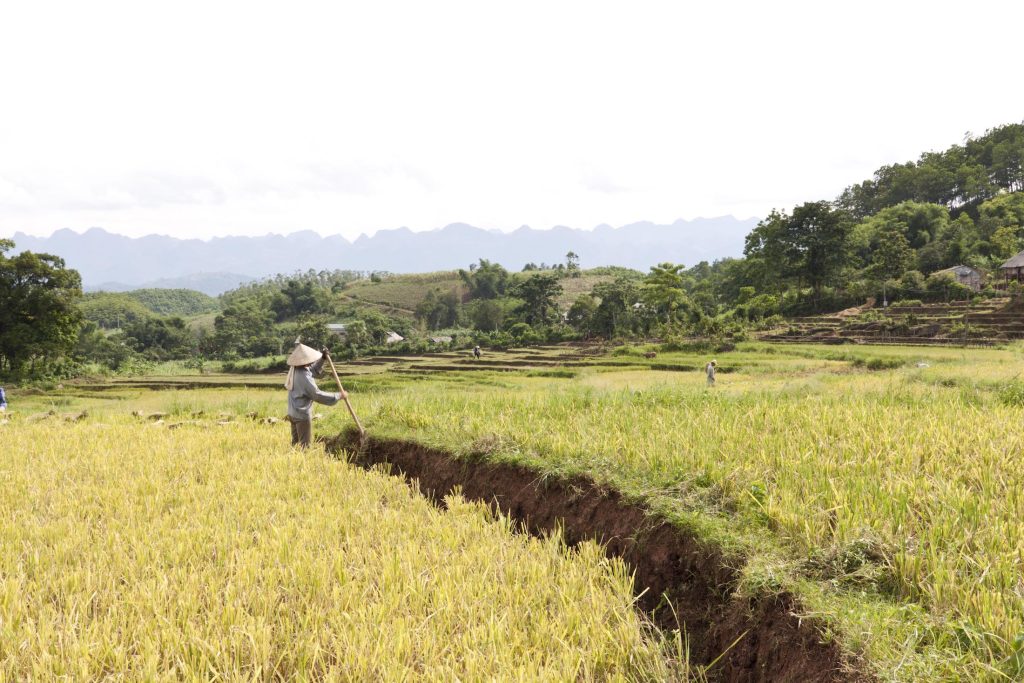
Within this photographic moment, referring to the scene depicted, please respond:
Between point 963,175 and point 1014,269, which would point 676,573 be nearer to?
point 1014,269

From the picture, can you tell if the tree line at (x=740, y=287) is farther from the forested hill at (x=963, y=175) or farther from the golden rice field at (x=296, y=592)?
the golden rice field at (x=296, y=592)

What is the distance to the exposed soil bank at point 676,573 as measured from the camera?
2219 millimetres

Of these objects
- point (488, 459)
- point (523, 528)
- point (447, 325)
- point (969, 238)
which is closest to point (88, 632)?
point (523, 528)

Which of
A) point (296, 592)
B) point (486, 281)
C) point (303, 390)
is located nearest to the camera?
point (296, 592)

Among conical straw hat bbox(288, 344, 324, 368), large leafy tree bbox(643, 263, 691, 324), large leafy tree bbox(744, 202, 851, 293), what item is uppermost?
large leafy tree bbox(744, 202, 851, 293)

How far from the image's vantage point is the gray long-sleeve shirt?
6.28m

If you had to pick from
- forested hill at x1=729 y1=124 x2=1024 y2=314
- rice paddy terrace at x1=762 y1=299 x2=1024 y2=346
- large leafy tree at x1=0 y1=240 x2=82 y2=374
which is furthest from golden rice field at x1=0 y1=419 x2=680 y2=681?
forested hill at x1=729 y1=124 x2=1024 y2=314

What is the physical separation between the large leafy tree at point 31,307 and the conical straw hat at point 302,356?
27.2 m

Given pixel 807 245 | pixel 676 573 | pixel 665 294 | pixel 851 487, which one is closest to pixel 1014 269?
pixel 807 245

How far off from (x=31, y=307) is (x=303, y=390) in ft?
94.1

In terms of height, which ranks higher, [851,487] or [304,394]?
[304,394]

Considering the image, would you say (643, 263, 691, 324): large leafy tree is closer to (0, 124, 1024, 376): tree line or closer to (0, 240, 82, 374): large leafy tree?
(0, 124, 1024, 376): tree line

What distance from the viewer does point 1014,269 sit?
35844 millimetres

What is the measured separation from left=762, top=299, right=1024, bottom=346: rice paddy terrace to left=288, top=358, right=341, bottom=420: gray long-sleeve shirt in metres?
29.8
